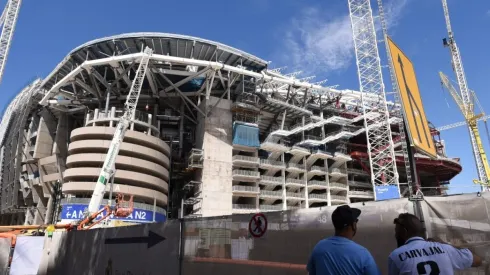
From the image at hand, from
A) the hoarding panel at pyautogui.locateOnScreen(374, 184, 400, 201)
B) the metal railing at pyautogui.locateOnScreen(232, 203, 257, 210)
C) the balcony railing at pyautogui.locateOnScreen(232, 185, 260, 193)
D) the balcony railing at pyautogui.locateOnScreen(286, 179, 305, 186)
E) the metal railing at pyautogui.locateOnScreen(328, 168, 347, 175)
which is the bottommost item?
the metal railing at pyautogui.locateOnScreen(232, 203, 257, 210)

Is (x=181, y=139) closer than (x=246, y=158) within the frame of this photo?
No

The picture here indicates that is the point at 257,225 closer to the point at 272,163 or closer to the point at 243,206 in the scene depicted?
the point at 243,206

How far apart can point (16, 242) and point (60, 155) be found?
56937 millimetres

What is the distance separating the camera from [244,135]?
60.6m

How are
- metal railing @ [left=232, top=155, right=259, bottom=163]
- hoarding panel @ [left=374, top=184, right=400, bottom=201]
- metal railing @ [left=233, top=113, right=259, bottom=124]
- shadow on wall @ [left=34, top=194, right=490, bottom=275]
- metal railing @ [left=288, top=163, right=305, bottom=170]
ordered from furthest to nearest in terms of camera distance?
metal railing @ [left=288, top=163, right=305, bottom=170], metal railing @ [left=233, top=113, right=259, bottom=124], metal railing @ [left=232, top=155, right=259, bottom=163], hoarding panel @ [left=374, top=184, right=400, bottom=201], shadow on wall @ [left=34, top=194, right=490, bottom=275]

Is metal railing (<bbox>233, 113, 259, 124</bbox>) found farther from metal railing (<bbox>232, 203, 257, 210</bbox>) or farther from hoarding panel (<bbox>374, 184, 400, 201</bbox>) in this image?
hoarding panel (<bbox>374, 184, 400, 201</bbox>)

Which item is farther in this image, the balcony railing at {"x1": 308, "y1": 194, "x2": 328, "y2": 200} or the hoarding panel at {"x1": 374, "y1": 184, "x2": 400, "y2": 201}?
the balcony railing at {"x1": 308, "y1": 194, "x2": 328, "y2": 200}

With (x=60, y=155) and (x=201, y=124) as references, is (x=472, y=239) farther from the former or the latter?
(x=60, y=155)

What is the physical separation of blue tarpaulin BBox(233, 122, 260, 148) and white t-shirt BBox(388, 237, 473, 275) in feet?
183

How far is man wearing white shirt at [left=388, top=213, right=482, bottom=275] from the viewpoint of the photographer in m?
3.57

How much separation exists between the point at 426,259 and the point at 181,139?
6213cm

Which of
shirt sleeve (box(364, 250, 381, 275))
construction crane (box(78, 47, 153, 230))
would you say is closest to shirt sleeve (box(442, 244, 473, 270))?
shirt sleeve (box(364, 250, 381, 275))

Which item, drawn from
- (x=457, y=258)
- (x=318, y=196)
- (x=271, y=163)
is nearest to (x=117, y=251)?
(x=457, y=258)

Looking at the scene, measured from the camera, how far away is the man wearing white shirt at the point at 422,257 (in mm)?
3570
